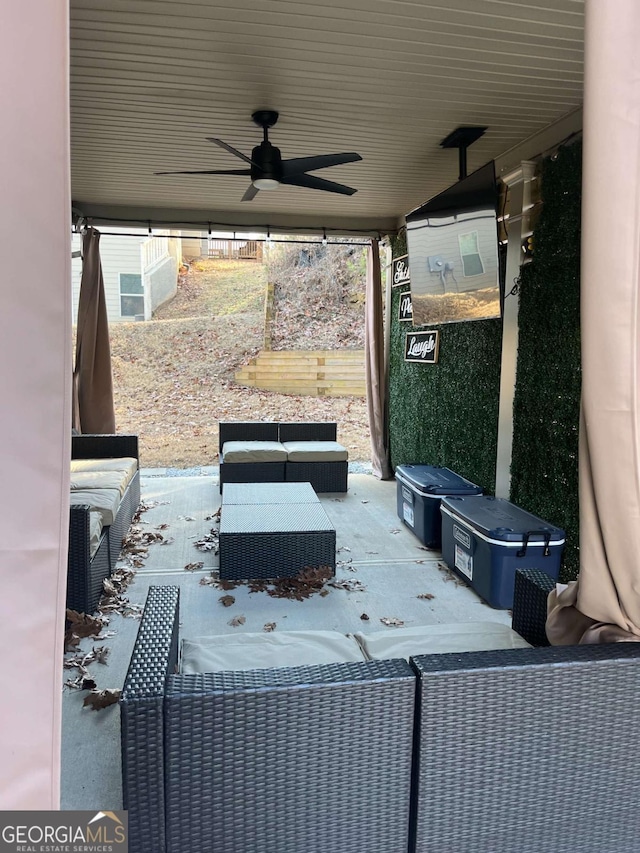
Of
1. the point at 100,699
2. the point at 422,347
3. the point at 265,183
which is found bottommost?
the point at 100,699

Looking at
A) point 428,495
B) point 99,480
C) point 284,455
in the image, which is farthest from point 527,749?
point 284,455

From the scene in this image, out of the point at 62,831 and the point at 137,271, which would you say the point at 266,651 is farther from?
the point at 137,271

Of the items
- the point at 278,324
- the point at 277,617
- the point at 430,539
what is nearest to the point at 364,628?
the point at 277,617

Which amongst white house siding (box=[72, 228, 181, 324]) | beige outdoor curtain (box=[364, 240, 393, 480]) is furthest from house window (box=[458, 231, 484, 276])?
white house siding (box=[72, 228, 181, 324])

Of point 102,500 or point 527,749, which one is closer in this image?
point 527,749

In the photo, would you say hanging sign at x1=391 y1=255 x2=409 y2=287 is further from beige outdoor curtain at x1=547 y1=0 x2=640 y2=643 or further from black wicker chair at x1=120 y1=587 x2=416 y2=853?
black wicker chair at x1=120 y1=587 x2=416 y2=853

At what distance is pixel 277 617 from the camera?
3.15 m

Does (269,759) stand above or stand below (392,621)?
above

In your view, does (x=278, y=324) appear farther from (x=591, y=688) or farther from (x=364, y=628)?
(x=591, y=688)

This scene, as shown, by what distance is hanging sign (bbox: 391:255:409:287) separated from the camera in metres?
6.24

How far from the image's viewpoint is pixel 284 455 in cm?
558

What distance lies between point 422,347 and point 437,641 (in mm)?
4239

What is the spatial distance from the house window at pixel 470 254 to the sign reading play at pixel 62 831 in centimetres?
359

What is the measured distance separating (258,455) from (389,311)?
256 cm
